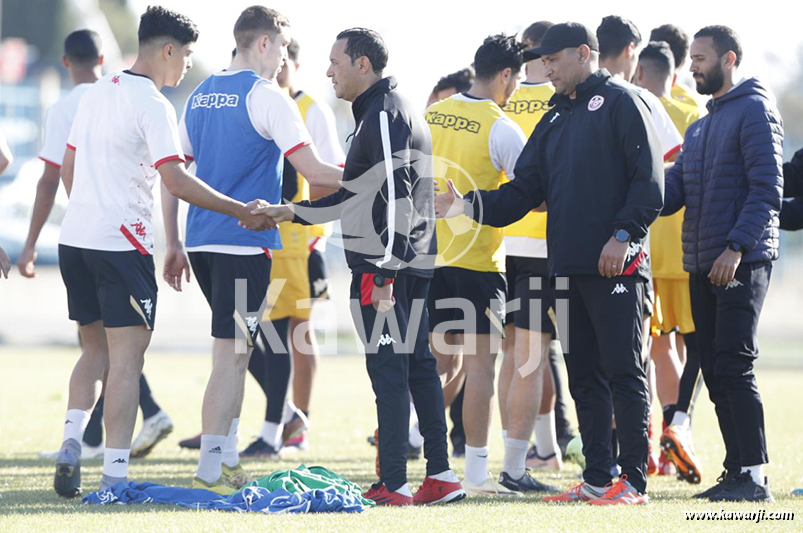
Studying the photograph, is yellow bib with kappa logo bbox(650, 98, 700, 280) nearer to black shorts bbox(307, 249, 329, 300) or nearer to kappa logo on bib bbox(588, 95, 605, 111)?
kappa logo on bib bbox(588, 95, 605, 111)

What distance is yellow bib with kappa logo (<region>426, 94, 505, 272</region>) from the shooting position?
23.1 ft

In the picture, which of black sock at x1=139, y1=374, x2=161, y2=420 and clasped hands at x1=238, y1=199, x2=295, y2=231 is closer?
clasped hands at x1=238, y1=199, x2=295, y2=231

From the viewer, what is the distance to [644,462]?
6230 mm

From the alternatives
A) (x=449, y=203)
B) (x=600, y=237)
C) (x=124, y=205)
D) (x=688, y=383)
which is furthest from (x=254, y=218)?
(x=688, y=383)

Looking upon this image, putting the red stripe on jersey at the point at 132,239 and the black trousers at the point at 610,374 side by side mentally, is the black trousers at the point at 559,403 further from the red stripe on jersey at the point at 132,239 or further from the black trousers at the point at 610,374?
the red stripe on jersey at the point at 132,239

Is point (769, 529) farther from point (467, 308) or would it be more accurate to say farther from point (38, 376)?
point (38, 376)

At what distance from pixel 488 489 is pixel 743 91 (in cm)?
276

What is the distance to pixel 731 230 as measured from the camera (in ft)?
21.3

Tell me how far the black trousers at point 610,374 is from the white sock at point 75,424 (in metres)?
2.78

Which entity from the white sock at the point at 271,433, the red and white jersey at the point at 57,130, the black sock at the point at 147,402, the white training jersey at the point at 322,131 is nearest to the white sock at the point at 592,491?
the white sock at the point at 271,433

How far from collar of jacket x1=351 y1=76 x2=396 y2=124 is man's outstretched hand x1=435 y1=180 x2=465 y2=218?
0.66 meters

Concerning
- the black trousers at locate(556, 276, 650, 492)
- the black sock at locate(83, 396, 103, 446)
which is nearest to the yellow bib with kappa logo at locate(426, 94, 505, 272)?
the black trousers at locate(556, 276, 650, 492)

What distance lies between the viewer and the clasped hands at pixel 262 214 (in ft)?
20.9

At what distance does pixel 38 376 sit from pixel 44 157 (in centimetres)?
762
